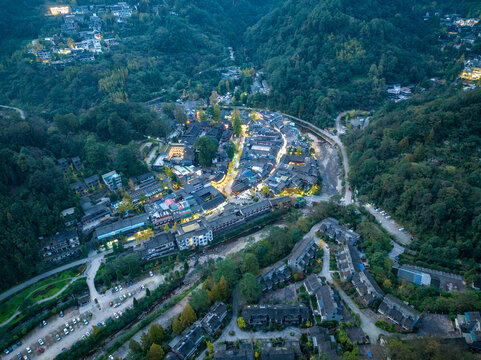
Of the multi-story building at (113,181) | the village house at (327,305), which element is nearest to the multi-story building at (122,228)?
the multi-story building at (113,181)

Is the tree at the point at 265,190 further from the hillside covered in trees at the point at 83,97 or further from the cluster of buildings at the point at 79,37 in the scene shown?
the cluster of buildings at the point at 79,37

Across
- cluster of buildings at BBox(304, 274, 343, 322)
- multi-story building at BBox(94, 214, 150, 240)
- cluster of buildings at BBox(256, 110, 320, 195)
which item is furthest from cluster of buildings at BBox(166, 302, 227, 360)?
cluster of buildings at BBox(256, 110, 320, 195)

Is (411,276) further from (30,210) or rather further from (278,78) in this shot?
(278,78)

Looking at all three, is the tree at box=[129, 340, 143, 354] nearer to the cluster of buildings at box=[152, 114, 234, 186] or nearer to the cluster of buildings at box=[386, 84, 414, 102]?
the cluster of buildings at box=[152, 114, 234, 186]

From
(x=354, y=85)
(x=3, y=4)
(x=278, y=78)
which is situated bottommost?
(x=354, y=85)

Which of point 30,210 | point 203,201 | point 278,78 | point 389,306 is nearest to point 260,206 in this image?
point 203,201

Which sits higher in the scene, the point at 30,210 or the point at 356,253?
the point at 30,210

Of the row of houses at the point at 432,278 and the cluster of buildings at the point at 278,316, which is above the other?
the cluster of buildings at the point at 278,316
